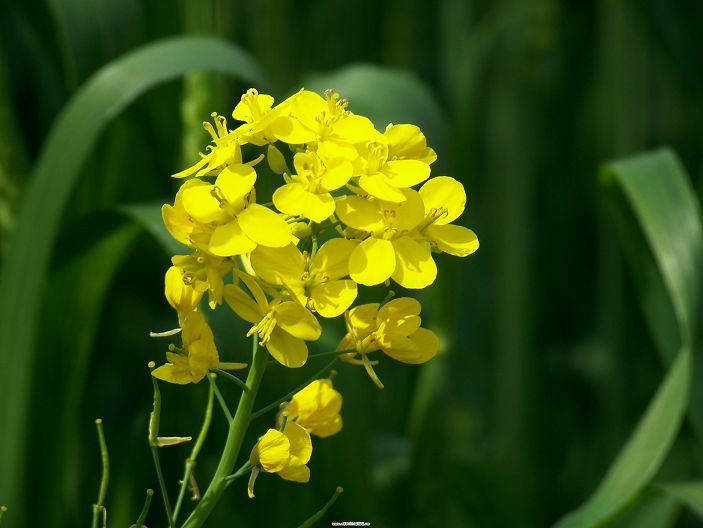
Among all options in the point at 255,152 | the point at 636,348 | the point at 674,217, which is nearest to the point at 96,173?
the point at 255,152

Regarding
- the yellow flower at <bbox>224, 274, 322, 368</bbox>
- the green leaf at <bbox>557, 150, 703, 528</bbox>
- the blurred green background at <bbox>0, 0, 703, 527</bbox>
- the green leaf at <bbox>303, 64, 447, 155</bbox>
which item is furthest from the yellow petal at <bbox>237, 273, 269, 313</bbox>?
the green leaf at <bbox>303, 64, 447, 155</bbox>

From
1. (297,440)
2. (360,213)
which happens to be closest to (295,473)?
(297,440)

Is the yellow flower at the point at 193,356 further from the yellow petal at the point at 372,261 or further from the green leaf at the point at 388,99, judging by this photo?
the green leaf at the point at 388,99

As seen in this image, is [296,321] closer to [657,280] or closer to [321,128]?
[321,128]

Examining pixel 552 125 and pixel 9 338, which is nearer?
pixel 9 338

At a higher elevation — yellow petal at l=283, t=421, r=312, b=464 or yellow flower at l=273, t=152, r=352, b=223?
yellow flower at l=273, t=152, r=352, b=223

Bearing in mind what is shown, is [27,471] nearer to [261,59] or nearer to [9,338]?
[9,338]

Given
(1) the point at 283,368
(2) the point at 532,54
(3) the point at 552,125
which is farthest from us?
(3) the point at 552,125

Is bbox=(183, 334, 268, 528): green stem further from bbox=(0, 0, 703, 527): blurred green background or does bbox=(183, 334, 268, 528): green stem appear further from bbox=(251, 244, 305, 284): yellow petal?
bbox=(0, 0, 703, 527): blurred green background

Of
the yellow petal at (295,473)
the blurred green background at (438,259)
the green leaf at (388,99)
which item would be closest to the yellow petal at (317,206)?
the yellow petal at (295,473)
